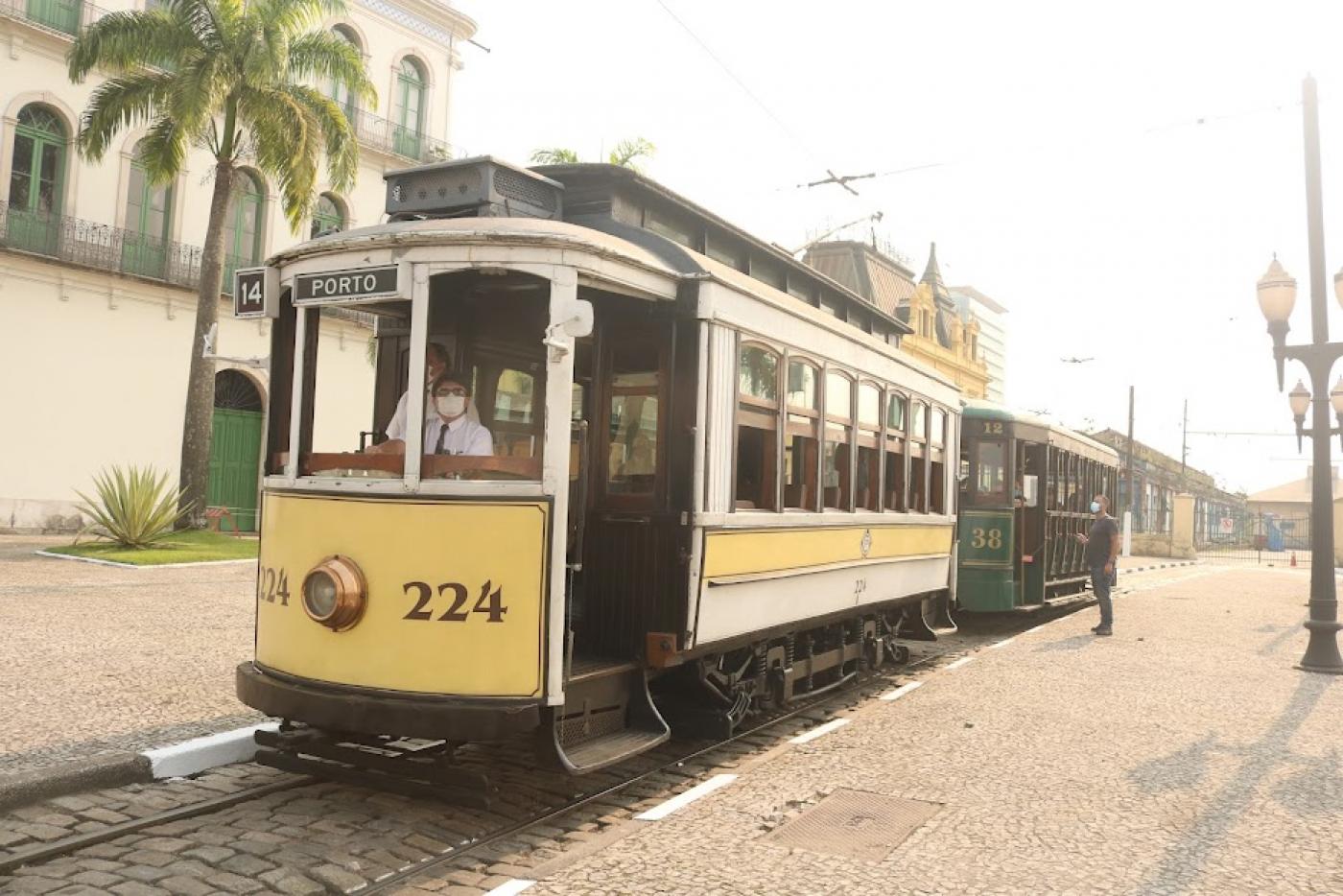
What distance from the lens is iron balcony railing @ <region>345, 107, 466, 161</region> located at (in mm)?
27406

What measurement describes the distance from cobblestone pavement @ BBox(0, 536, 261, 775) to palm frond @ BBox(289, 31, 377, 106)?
10143 mm

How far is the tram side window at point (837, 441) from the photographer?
8.02 meters

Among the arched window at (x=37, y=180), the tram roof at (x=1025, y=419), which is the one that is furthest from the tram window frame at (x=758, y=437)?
the arched window at (x=37, y=180)

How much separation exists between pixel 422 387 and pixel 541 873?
227 cm

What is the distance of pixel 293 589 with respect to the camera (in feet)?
17.9

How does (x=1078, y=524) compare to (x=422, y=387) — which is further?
(x=1078, y=524)

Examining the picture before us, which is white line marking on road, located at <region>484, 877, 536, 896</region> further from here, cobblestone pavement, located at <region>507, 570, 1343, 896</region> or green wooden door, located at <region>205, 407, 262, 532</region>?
green wooden door, located at <region>205, 407, 262, 532</region>

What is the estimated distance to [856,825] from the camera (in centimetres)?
534

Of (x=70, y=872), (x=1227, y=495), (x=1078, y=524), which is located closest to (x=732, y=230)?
(x=70, y=872)

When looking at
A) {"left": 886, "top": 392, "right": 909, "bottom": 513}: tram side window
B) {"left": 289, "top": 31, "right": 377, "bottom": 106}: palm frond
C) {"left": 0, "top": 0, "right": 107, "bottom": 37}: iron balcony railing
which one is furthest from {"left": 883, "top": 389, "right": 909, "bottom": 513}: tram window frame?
{"left": 0, "top": 0, "right": 107, "bottom": 37}: iron balcony railing

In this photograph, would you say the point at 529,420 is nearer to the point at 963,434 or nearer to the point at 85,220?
the point at 963,434

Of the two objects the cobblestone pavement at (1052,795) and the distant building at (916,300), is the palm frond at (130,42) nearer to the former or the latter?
the cobblestone pavement at (1052,795)

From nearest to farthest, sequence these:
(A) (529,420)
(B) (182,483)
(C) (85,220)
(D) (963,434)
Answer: (A) (529,420), (D) (963,434), (B) (182,483), (C) (85,220)

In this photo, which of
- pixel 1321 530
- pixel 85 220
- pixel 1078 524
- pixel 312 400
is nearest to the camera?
pixel 312 400
